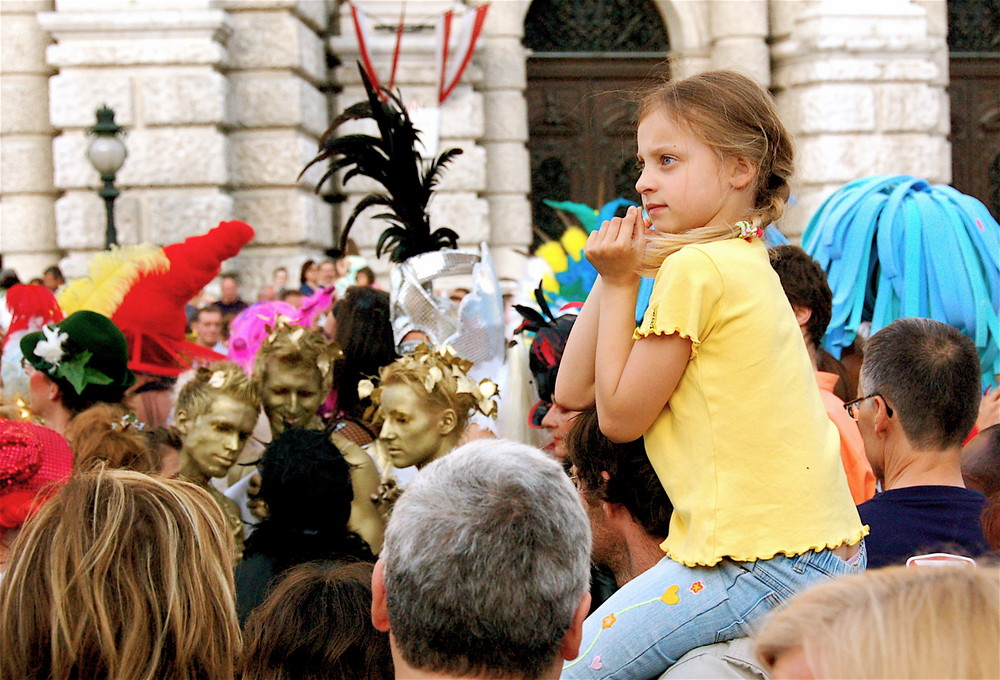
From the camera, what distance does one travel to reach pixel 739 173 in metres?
2.30

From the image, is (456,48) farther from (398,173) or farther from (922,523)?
(922,523)

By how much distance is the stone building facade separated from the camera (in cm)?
1011

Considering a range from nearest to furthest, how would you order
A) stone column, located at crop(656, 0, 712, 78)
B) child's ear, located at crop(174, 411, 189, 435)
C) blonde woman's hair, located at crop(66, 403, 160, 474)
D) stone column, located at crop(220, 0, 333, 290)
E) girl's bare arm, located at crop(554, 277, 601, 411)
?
1. girl's bare arm, located at crop(554, 277, 601, 411)
2. blonde woman's hair, located at crop(66, 403, 160, 474)
3. child's ear, located at crop(174, 411, 189, 435)
4. stone column, located at crop(220, 0, 333, 290)
5. stone column, located at crop(656, 0, 712, 78)

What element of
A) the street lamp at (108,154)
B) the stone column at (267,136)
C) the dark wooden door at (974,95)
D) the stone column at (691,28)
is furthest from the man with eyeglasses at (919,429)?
the dark wooden door at (974,95)

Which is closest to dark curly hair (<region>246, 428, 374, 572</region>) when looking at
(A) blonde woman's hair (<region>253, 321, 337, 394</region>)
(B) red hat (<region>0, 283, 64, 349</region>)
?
(A) blonde woman's hair (<region>253, 321, 337, 394</region>)

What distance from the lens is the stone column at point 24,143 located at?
34.5ft

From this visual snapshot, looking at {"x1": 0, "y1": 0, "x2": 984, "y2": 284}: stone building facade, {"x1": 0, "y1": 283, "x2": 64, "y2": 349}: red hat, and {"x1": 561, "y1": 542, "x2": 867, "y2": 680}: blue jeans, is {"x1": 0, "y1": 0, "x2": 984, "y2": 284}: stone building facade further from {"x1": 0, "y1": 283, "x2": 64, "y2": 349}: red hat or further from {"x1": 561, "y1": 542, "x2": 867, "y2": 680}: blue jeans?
{"x1": 561, "y1": 542, "x2": 867, "y2": 680}: blue jeans

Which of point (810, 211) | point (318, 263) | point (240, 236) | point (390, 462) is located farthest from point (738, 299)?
point (810, 211)

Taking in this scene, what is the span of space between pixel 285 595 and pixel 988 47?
1412 centimetres

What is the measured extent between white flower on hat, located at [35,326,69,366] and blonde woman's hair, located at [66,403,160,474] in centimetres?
36

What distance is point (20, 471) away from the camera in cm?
266

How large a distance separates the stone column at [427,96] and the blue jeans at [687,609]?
31.6 ft

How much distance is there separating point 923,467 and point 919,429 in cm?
9

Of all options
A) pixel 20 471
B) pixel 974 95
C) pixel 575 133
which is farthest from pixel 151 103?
pixel 974 95
